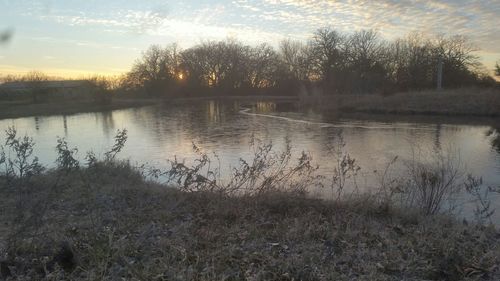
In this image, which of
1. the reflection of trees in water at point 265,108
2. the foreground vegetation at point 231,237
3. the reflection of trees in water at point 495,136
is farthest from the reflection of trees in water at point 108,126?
the reflection of trees in water at point 495,136

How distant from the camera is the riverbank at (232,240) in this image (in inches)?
189

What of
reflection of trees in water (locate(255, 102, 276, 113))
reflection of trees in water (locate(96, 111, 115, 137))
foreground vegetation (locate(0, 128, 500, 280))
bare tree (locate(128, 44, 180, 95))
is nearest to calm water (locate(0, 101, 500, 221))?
reflection of trees in water (locate(96, 111, 115, 137))

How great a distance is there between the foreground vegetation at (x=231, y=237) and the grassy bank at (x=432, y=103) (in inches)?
1137

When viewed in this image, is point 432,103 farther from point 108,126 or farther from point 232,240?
point 232,240

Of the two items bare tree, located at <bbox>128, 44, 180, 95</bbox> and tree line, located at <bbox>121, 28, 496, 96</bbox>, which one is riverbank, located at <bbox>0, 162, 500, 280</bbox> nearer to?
tree line, located at <bbox>121, 28, 496, 96</bbox>

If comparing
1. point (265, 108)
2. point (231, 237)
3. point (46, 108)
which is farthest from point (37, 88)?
point (231, 237)

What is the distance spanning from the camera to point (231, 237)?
6.13 m

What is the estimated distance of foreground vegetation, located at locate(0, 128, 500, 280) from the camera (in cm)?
482

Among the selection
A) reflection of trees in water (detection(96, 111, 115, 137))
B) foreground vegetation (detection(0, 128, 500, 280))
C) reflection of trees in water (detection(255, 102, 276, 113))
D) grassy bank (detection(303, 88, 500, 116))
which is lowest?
reflection of trees in water (detection(96, 111, 115, 137))

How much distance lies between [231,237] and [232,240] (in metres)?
0.09

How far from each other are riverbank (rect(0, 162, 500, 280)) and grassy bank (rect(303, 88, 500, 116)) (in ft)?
99.8

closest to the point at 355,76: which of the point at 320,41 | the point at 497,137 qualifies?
the point at 320,41

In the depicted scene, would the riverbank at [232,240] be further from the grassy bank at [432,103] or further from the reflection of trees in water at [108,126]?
the grassy bank at [432,103]

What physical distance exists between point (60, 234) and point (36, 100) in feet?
213
